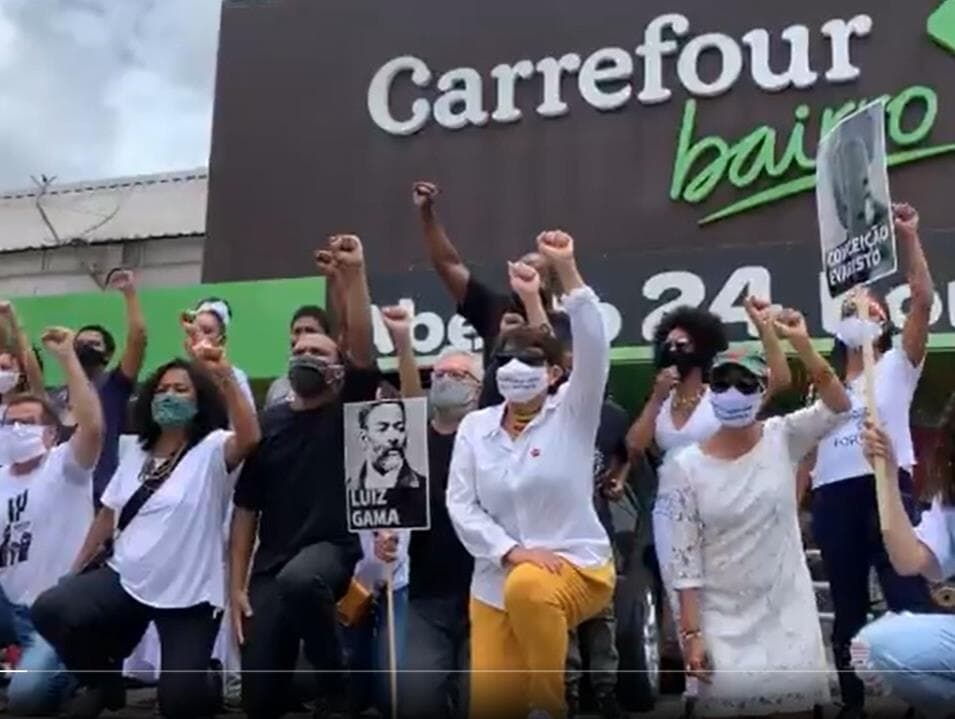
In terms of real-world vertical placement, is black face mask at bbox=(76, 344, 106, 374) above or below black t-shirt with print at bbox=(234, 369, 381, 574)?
above

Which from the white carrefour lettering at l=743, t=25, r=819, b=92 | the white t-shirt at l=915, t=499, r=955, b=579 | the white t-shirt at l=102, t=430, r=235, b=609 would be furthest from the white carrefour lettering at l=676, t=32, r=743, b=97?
the white t-shirt at l=915, t=499, r=955, b=579

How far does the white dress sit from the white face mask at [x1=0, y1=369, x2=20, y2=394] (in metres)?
3.61

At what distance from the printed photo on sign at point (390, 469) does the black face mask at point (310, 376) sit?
1.33ft

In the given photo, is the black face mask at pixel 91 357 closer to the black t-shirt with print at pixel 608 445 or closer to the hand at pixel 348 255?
the hand at pixel 348 255

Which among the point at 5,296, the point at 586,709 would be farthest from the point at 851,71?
the point at 5,296

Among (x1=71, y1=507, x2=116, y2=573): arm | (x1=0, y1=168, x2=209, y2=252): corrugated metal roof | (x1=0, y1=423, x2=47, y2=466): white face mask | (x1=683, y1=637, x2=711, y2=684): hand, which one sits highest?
(x1=0, y1=168, x2=209, y2=252): corrugated metal roof

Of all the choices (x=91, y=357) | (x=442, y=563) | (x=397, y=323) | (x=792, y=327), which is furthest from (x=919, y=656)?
(x=91, y=357)

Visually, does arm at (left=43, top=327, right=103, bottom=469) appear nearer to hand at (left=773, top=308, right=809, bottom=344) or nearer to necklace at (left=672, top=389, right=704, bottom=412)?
necklace at (left=672, top=389, right=704, bottom=412)

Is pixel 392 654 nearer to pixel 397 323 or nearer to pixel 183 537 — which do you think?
pixel 183 537

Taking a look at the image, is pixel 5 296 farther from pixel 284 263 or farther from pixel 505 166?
pixel 505 166

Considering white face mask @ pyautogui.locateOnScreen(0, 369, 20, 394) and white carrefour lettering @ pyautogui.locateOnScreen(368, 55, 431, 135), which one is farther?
white carrefour lettering @ pyautogui.locateOnScreen(368, 55, 431, 135)

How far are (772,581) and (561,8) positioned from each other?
9.82 m

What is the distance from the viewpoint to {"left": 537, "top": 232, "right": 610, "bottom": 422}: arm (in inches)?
181

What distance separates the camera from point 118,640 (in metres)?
5.71
